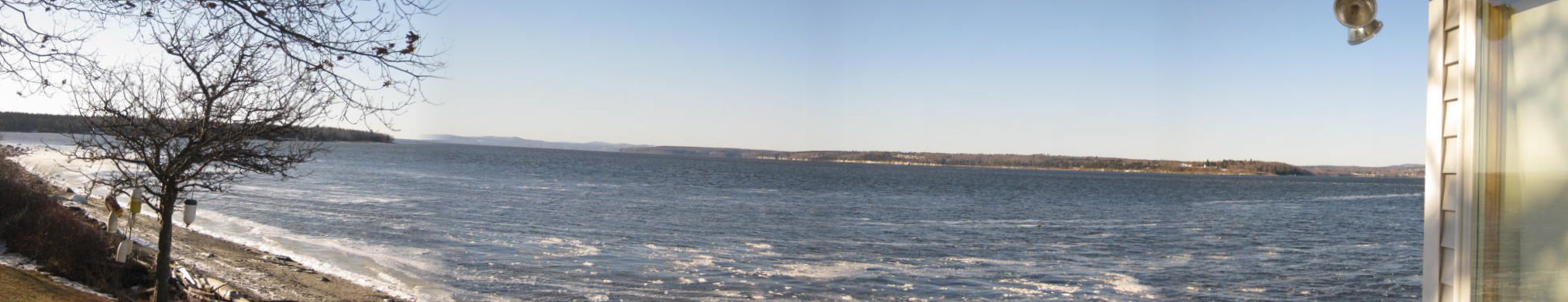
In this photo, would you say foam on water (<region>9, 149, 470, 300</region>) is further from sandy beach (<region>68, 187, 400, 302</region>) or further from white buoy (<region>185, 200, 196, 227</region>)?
white buoy (<region>185, 200, 196, 227</region>)

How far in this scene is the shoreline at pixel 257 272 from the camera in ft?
41.0

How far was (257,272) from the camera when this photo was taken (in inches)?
554

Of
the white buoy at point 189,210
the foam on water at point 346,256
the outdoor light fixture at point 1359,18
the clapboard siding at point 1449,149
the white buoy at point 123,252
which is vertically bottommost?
the foam on water at point 346,256

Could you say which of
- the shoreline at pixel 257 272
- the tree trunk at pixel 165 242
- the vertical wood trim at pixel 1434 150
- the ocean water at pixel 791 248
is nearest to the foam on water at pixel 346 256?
the ocean water at pixel 791 248

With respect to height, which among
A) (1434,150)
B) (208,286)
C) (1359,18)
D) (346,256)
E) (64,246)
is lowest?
(346,256)

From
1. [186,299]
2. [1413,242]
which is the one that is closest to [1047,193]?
[1413,242]

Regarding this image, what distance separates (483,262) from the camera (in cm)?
1703

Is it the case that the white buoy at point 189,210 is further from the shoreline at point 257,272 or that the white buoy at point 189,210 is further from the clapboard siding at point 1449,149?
the clapboard siding at point 1449,149

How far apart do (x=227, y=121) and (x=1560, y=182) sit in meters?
10.2

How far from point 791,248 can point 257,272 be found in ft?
35.6

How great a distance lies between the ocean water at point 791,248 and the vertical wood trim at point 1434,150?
33.2 feet

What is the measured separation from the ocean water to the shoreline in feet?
1.96

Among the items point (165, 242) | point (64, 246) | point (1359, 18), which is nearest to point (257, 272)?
point (64, 246)

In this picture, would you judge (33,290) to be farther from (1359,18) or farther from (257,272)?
(1359,18)
